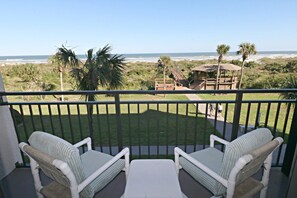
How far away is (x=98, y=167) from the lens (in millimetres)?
1420

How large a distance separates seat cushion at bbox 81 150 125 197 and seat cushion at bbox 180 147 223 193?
0.60m

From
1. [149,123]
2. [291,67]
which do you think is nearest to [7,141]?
[149,123]

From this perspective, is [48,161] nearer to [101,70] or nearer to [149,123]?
[149,123]

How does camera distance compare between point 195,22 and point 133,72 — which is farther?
point 133,72

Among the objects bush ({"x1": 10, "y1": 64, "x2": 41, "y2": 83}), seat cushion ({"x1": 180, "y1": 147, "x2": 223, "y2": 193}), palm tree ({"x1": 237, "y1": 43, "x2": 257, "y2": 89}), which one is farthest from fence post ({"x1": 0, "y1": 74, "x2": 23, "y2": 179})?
palm tree ({"x1": 237, "y1": 43, "x2": 257, "y2": 89})

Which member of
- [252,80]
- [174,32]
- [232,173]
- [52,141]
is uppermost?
[174,32]

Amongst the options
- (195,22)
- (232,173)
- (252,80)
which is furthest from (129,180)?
(252,80)

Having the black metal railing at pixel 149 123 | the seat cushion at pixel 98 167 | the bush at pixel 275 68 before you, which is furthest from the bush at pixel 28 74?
the bush at pixel 275 68

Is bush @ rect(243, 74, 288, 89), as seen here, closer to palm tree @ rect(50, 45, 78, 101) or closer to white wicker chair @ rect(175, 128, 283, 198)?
palm tree @ rect(50, 45, 78, 101)

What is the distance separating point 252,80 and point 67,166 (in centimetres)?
1680

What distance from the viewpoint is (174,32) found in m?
16.9

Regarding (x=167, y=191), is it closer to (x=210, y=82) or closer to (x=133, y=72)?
(x=210, y=82)

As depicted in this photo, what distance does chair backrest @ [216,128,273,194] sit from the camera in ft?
Answer: 3.30

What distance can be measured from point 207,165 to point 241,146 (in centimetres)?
52
